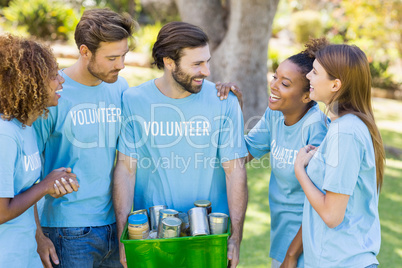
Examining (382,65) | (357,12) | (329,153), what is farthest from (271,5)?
(382,65)

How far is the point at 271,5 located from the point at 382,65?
8405 mm

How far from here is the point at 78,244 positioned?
2646 mm

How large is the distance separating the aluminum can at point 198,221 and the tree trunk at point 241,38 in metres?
4.97

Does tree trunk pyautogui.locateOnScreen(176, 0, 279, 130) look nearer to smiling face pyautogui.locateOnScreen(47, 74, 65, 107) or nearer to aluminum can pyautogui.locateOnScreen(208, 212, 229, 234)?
aluminum can pyautogui.locateOnScreen(208, 212, 229, 234)

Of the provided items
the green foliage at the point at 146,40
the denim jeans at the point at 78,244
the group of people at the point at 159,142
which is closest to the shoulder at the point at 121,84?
the group of people at the point at 159,142

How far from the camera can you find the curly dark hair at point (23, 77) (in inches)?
84.7

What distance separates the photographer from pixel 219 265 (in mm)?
2402

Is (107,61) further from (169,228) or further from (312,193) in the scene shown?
(312,193)

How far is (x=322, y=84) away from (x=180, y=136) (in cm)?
95

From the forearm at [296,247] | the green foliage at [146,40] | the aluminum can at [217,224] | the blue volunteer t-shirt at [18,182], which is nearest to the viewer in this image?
the blue volunteer t-shirt at [18,182]

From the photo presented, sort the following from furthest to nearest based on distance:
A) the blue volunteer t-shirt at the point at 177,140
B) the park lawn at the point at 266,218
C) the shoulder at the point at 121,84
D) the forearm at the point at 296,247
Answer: the park lawn at the point at 266,218 < the shoulder at the point at 121,84 < the blue volunteer t-shirt at the point at 177,140 < the forearm at the point at 296,247

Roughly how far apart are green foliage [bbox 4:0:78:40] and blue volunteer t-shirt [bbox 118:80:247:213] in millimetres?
11729

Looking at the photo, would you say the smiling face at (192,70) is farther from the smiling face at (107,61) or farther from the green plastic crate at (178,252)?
the green plastic crate at (178,252)

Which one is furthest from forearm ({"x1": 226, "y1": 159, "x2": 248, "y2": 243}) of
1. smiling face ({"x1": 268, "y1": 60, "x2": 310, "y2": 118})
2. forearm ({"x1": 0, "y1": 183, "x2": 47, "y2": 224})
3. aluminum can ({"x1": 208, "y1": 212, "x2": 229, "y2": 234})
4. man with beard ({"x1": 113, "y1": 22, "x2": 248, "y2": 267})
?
forearm ({"x1": 0, "y1": 183, "x2": 47, "y2": 224})
